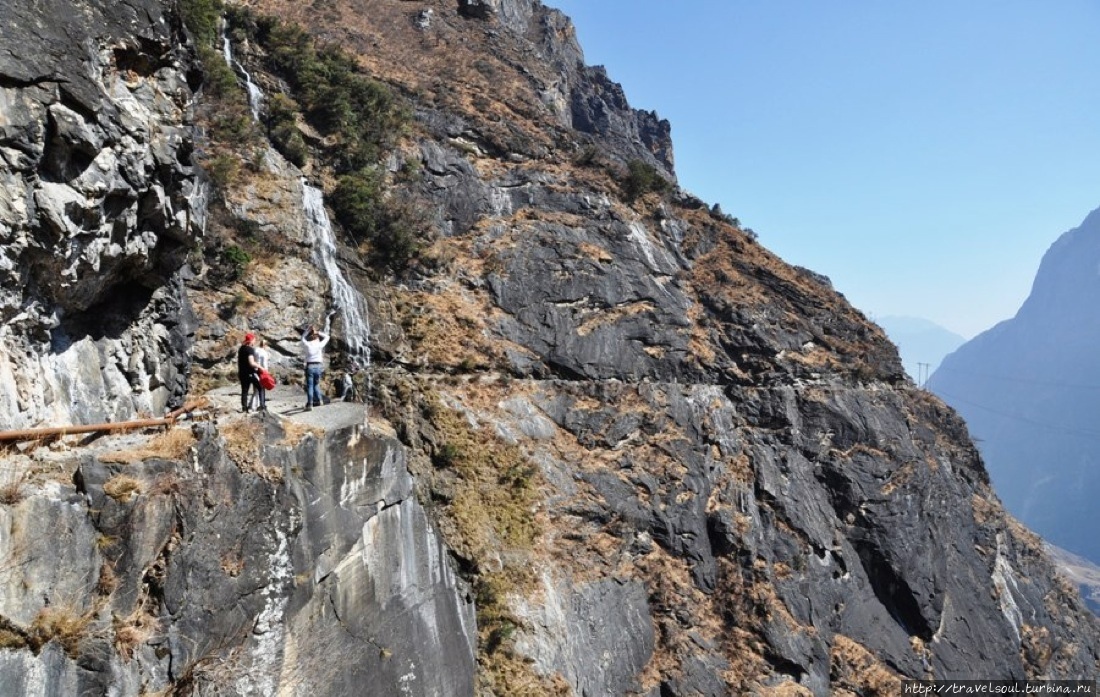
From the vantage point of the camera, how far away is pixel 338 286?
20.6 metres

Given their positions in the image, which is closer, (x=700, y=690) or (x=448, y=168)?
(x=700, y=690)

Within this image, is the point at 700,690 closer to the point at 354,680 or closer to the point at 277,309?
the point at 354,680

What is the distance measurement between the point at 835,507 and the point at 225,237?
24216 millimetres

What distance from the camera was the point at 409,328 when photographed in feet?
71.5

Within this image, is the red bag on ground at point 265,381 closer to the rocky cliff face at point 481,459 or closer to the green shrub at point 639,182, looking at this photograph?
the rocky cliff face at point 481,459

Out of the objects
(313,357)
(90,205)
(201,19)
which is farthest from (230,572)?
(201,19)

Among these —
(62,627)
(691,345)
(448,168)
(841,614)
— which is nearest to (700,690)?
(841,614)

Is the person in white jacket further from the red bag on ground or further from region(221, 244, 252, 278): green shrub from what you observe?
region(221, 244, 252, 278): green shrub

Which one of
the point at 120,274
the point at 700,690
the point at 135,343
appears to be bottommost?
the point at 700,690

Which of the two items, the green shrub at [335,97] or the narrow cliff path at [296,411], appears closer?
the narrow cliff path at [296,411]

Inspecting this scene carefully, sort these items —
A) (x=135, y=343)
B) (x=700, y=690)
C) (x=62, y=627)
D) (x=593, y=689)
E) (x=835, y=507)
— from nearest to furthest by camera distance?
1. (x=62, y=627)
2. (x=135, y=343)
3. (x=593, y=689)
4. (x=700, y=690)
5. (x=835, y=507)

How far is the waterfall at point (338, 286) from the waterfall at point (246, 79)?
4.33 meters

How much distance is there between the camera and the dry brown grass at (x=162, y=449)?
792cm

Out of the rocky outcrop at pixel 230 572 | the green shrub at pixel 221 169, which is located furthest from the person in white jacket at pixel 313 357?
the green shrub at pixel 221 169
